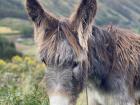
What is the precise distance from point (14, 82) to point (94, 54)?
4.43 metres

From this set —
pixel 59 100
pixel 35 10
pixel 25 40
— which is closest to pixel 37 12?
pixel 35 10

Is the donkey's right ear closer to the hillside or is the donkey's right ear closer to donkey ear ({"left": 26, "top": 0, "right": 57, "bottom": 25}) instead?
donkey ear ({"left": 26, "top": 0, "right": 57, "bottom": 25})

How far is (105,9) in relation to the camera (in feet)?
511

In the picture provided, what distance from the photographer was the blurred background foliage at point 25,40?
28.0ft

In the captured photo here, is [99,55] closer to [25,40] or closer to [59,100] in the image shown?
[59,100]

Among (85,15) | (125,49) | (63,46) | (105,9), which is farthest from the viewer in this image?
(105,9)

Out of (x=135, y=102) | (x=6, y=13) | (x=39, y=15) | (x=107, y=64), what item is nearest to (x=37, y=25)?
(x=39, y=15)

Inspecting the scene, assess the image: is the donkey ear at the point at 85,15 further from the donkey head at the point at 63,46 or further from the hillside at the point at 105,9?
the hillside at the point at 105,9

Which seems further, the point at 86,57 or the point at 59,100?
the point at 86,57

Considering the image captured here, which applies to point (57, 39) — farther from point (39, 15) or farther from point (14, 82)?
point (14, 82)

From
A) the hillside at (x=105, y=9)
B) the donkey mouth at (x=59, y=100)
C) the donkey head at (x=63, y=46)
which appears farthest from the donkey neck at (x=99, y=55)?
the hillside at (x=105, y=9)

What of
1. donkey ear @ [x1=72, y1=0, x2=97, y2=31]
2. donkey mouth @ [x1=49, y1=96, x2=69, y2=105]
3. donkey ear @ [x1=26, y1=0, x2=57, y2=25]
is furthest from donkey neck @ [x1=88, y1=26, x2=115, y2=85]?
donkey mouth @ [x1=49, y1=96, x2=69, y2=105]

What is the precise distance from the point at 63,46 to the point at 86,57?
42 centimetres

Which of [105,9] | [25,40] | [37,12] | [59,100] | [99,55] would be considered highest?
[37,12]
